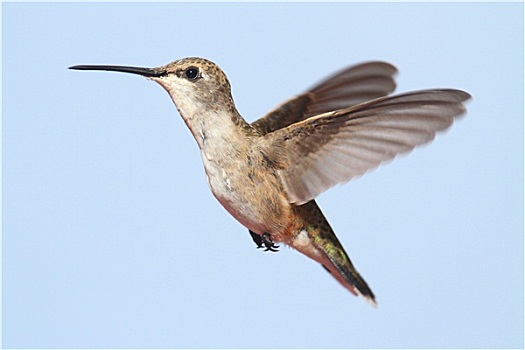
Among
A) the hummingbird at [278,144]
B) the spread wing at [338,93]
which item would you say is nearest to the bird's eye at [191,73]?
the hummingbird at [278,144]

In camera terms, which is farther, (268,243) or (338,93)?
(338,93)

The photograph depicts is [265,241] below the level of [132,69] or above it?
below

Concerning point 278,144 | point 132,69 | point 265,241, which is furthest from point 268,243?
point 132,69

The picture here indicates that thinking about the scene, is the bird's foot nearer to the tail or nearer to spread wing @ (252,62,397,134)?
the tail

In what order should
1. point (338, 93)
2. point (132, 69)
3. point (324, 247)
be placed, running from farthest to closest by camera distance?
point (338, 93) < point (324, 247) < point (132, 69)

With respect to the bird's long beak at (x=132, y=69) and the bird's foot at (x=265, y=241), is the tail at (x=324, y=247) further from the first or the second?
the bird's long beak at (x=132, y=69)

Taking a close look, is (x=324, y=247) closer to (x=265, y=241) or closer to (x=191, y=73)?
(x=265, y=241)
